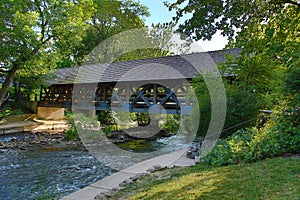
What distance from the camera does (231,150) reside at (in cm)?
408

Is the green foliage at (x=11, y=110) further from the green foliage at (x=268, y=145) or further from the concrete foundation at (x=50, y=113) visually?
the green foliage at (x=268, y=145)

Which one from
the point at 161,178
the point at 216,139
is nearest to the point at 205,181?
the point at 161,178

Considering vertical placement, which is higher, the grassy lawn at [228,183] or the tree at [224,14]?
the tree at [224,14]

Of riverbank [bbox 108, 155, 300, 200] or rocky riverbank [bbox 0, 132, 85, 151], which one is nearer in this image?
riverbank [bbox 108, 155, 300, 200]

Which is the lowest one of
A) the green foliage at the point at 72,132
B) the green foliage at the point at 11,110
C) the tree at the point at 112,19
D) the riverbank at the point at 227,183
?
the green foliage at the point at 72,132

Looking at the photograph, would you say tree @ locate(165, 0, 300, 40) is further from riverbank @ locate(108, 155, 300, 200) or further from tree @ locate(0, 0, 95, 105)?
tree @ locate(0, 0, 95, 105)

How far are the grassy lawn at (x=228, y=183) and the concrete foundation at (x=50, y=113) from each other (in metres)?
13.1

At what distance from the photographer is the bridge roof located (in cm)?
923

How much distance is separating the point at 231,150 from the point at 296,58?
72.1 inches

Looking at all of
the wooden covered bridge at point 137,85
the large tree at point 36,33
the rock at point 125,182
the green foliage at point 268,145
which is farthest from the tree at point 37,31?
the green foliage at point 268,145

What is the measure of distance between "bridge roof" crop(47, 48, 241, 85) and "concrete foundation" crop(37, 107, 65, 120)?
2418 mm

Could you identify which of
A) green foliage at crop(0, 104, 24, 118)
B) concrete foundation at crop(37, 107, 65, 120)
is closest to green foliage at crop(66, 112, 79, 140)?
green foliage at crop(0, 104, 24, 118)

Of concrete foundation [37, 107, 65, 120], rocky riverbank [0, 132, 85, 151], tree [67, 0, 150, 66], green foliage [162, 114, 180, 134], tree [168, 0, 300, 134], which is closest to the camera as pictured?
tree [168, 0, 300, 134]

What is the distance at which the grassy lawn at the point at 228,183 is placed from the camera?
244 cm
